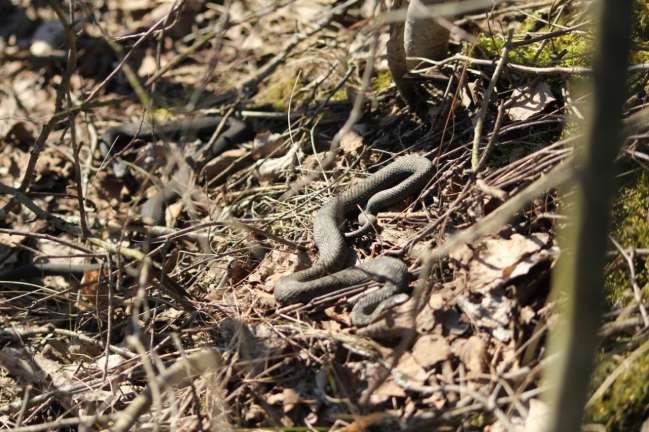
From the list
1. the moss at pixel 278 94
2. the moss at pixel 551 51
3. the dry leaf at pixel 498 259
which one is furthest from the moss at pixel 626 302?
the moss at pixel 278 94

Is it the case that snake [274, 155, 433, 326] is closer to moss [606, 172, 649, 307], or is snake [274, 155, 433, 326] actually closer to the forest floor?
the forest floor

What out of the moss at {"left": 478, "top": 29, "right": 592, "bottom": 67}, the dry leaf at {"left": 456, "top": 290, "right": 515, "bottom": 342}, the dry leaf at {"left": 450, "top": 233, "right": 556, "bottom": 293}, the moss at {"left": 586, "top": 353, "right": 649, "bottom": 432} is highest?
the moss at {"left": 478, "top": 29, "right": 592, "bottom": 67}

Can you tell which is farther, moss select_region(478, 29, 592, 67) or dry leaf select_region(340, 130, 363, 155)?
dry leaf select_region(340, 130, 363, 155)

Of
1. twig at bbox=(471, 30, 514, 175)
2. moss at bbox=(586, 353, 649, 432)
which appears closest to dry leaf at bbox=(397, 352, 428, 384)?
moss at bbox=(586, 353, 649, 432)

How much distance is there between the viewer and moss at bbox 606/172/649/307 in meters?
3.63

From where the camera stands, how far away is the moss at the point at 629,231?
11.9 feet

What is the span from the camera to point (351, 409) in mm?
3441

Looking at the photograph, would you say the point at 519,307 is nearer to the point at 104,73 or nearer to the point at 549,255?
the point at 549,255

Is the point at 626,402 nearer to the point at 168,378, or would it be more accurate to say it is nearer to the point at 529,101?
the point at 168,378

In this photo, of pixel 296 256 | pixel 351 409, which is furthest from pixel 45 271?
pixel 351 409

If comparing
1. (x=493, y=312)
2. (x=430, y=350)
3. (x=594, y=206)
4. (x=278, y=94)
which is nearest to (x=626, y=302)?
(x=493, y=312)

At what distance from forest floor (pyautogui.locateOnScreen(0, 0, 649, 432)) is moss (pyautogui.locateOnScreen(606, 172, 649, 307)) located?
0.4 inches

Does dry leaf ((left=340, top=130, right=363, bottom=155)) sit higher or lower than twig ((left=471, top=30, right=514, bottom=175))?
lower

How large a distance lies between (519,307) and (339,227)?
149 cm
